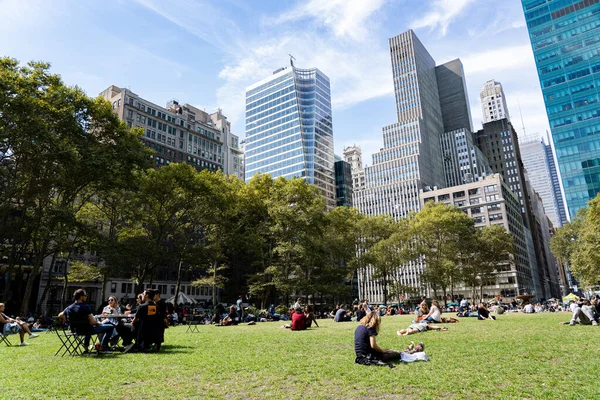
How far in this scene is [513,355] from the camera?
888 centimetres

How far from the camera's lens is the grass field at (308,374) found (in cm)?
590

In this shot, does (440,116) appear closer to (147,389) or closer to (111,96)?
(111,96)

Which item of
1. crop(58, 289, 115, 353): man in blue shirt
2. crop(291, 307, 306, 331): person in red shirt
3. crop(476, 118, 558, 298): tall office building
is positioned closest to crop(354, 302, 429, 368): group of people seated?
crop(58, 289, 115, 353): man in blue shirt

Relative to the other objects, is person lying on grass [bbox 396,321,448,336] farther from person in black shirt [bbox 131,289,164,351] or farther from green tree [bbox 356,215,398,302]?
green tree [bbox 356,215,398,302]

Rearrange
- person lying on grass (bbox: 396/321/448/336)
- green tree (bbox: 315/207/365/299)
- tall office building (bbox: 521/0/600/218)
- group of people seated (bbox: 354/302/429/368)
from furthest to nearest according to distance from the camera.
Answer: tall office building (bbox: 521/0/600/218)
green tree (bbox: 315/207/365/299)
person lying on grass (bbox: 396/321/448/336)
group of people seated (bbox: 354/302/429/368)

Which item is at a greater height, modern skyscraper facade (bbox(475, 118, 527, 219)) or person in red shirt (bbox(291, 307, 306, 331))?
modern skyscraper facade (bbox(475, 118, 527, 219))

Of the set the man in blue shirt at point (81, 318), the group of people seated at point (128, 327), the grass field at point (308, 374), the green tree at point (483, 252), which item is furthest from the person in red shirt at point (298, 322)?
the green tree at point (483, 252)

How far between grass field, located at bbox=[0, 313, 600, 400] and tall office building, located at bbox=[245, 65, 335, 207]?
Answer: 11281 centimetres

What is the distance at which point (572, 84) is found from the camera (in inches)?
4035

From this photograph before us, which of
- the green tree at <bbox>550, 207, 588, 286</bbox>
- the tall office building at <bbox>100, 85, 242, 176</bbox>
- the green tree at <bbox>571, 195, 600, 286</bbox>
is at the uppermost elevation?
the tall office building at <bbox>100, 85, 242, 176</bbox>

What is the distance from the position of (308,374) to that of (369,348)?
66.2 inches

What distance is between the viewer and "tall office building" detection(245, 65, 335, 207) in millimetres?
126438

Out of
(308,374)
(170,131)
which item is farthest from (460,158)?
(308,374)

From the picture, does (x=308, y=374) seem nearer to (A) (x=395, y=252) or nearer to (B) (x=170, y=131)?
(A) (x=395, y=252)
